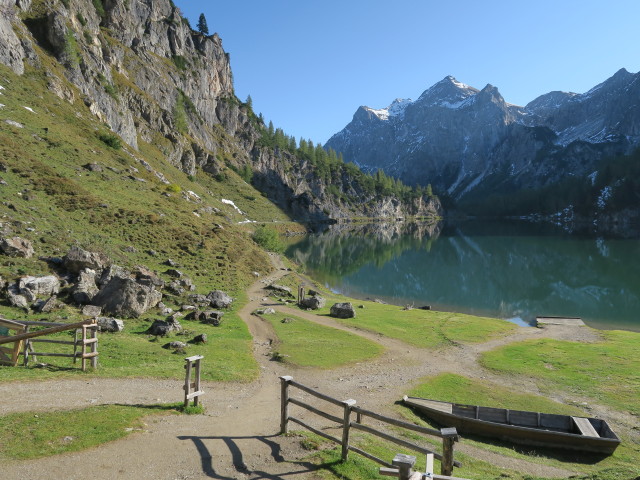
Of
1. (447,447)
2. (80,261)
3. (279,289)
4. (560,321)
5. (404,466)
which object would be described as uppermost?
(80,261)

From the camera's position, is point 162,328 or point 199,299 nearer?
point 162,328

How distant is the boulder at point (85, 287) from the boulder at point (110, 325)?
14.3 ft

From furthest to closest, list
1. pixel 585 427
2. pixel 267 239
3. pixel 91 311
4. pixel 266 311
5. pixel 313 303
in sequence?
pixel 267 239
pixel 313 303
pixel 266 311
pixel 91 311
pixel 585 427

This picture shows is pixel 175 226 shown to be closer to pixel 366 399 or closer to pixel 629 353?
pixel 366 399

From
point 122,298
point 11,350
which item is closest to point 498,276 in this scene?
point 122,298

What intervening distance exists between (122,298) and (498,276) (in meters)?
85.1

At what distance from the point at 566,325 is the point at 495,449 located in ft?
129

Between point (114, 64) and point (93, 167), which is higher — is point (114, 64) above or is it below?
above

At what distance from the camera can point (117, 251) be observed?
4856 centimetres

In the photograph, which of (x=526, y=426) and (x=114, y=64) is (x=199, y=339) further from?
(x=114, y=64)

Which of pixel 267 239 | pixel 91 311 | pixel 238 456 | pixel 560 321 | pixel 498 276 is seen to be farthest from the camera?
pixel 498 276

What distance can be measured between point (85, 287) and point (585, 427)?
38.1 meters

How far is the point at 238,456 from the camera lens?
14266 mm

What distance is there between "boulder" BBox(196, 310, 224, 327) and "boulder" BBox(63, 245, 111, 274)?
37.2 ft
